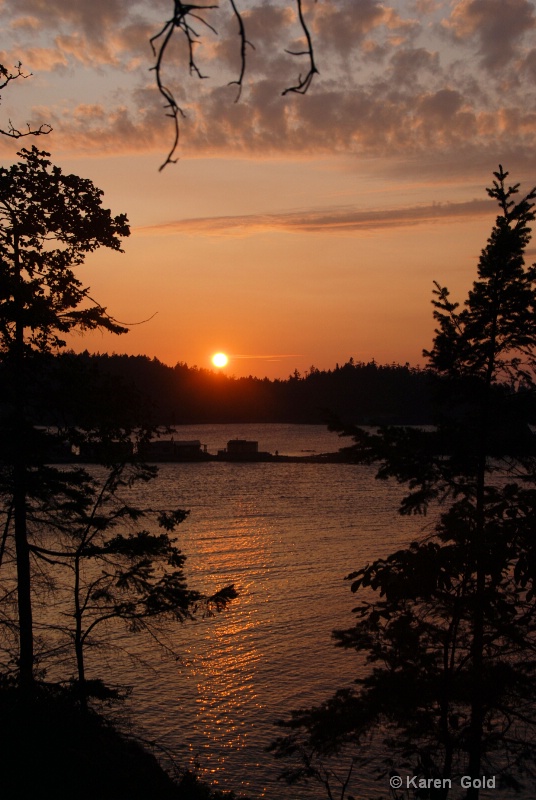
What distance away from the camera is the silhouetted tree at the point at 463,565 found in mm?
11969

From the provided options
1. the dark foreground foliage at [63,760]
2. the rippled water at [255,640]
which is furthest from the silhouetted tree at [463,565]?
the rippled water at [255,640]

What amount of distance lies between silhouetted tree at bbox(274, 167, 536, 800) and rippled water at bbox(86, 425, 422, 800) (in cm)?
884

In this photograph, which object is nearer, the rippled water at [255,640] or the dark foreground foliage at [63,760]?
the dark foreground foliage at [63,760]

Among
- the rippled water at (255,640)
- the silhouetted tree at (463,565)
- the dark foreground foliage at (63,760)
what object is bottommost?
the rippled water at (255,640)

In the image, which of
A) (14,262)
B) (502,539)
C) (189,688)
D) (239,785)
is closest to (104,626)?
(189,688)

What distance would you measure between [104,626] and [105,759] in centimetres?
2103

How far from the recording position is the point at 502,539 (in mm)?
11578

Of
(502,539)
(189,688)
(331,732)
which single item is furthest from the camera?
(189,688)

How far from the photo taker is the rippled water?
80.2 ft

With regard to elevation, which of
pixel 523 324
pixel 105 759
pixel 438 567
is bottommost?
pixel 105 759

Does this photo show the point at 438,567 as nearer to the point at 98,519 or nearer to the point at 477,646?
the point at 477,646

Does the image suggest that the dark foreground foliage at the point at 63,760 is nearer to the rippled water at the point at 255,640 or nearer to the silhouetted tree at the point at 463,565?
the silhouetted tree at the point at 463,565

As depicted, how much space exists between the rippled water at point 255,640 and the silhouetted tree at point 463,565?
8.84 meters

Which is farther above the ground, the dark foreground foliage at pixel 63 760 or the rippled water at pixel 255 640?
the dark foreground foliage at pixel 63 760
